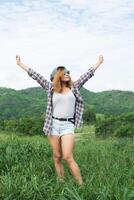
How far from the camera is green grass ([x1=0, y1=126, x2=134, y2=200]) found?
7.02 metres

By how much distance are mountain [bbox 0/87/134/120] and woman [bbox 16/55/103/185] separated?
80981mm

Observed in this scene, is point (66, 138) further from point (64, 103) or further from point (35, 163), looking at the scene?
point (35, 163)

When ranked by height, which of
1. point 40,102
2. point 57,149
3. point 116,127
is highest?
point 57,149

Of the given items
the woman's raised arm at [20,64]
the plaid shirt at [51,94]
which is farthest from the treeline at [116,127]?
the plaid shirt at [51,94]

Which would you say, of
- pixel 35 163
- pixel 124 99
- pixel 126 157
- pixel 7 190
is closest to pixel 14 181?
pixel 7 190

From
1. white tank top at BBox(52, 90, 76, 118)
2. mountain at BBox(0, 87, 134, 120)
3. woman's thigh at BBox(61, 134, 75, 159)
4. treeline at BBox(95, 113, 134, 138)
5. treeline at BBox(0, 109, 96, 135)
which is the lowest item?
mountain at BBox(0, 87, 134, 120)

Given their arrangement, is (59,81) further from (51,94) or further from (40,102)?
(40,102)

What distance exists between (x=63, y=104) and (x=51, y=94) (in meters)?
0.29

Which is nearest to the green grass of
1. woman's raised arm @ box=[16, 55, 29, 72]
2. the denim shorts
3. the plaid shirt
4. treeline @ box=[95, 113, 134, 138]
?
the denim shorts

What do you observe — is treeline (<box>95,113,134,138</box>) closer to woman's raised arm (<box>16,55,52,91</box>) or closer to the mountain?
the mountain

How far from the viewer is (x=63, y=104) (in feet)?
29.4

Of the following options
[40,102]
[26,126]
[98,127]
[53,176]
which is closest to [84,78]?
[53,176]

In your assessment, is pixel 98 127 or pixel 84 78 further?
pixel 98 127

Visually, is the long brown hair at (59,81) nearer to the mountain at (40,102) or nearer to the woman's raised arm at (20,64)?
the woman's raised arm at (20,64)
